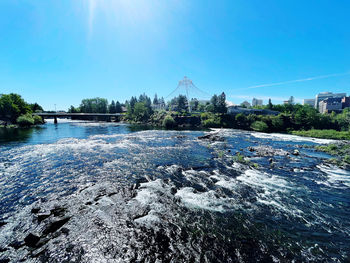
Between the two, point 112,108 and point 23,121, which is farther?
point 112,108

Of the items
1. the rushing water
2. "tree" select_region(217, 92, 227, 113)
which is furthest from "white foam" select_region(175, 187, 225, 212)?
"tree" select_region(217, 92, 227, 113)

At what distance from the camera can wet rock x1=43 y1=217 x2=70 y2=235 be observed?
284 inches

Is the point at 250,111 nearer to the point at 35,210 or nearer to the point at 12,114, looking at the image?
the point at 35,210

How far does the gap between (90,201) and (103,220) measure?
7.82 feet

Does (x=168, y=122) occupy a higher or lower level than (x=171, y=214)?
higher

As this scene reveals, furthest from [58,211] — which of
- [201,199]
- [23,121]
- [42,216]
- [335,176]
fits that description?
[23,121]

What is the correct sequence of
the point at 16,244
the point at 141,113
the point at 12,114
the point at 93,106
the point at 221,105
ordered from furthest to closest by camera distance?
the point at 93,106, the point at 141,113, the point at 221,105, the point at 12,114, the point at 16,244

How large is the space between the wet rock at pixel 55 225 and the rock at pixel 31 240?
390 mm

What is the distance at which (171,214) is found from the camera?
8.72 meters

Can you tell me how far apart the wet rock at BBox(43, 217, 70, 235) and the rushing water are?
0.15ft

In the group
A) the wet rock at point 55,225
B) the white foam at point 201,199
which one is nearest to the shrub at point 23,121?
the wet rock at point 55,225

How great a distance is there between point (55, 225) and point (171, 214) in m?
6.22

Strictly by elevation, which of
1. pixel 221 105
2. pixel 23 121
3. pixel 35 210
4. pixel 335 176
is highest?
pixel 221 105

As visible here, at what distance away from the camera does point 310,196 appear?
36.7 feet
